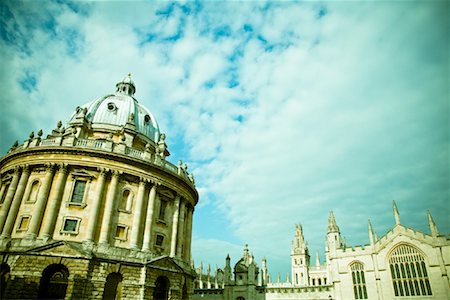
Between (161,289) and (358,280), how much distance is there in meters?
30.5

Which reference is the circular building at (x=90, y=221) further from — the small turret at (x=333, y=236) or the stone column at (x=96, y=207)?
the small turret at (x=333, y=236)

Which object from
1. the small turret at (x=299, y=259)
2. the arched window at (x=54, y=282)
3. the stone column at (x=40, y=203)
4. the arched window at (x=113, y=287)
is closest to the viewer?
the arched window at (x=54, y=282)

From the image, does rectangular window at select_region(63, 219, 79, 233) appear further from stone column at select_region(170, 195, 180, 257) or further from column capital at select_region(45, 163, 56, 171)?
stone column at select_region(170, 195, 180, 257)

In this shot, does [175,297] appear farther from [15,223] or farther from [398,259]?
[398,259]

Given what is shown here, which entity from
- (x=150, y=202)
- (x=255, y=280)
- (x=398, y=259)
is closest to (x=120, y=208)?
(x=150, y=202)

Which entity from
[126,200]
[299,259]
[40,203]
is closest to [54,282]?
[40,203]

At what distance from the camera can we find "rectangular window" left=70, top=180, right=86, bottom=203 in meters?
27.9

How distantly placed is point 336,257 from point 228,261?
17.9 meters

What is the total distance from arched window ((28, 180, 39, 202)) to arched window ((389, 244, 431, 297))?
152 feet

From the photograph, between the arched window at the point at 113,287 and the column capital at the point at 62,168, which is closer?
the arched window at the point at 113,287

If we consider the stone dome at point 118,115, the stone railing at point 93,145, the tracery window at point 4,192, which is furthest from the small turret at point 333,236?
the tracery window at point 4,192

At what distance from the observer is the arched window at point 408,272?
132ft

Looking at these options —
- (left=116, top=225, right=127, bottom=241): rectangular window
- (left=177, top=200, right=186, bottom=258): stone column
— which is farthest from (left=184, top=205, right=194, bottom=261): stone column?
(left=116, top=225, right=127, bottom=241): rectangular window

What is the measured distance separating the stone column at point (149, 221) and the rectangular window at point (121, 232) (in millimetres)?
1964
